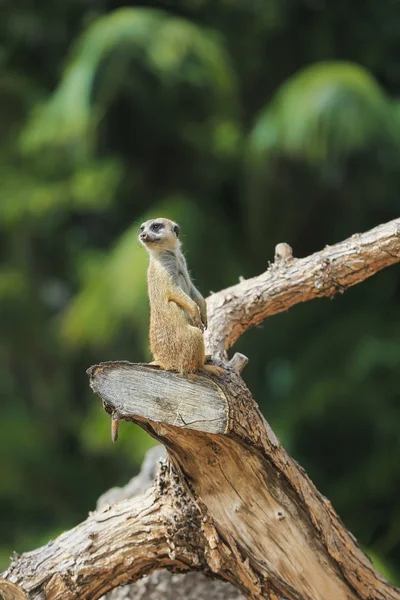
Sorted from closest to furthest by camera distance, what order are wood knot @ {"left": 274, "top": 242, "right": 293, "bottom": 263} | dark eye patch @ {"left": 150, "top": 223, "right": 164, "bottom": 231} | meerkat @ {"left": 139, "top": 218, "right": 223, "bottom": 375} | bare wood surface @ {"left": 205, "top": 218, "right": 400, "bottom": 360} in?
meerkat @ {"left": 139, "top": 218, "right": 223, "bottom": 375}
dark eye patch @ {"left": 150, "top": 223, "right": 164, "bottom": 231}
bare wood surface @ {"left": 205, "top": 218, "right": 400, "bottom": 360}
wood knot @ {"left": 274, "top": 242, "right": 293, "bottom": 263}

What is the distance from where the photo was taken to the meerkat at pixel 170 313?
7.14 ft

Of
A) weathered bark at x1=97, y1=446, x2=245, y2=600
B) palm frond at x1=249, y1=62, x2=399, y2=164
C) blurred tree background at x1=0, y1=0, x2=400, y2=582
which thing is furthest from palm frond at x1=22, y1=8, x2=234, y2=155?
weathered bark at x1=97, y1=446, x2=245, y2=600

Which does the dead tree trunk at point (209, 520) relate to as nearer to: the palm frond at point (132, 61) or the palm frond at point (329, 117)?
the palm frond at point (329, 117)

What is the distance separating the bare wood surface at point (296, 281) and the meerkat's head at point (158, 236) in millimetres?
491

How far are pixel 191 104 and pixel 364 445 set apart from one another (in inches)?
95.3

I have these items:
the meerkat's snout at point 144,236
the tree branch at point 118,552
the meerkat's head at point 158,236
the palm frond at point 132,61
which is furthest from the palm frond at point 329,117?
the tree branch at point 118,552

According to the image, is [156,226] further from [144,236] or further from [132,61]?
[132,61]

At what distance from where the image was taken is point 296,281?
9.18 ft

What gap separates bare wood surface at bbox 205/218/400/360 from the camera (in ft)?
8.70

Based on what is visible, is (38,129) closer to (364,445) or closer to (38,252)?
(38,252)

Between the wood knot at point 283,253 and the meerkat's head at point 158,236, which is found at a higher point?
the wood knot at point 283,253

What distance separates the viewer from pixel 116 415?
85.7 inches

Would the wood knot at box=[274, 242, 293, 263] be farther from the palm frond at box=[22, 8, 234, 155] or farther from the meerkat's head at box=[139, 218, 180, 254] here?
the palm frond at box=[22, 8, 234, 155]

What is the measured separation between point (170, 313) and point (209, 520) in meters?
0.60
